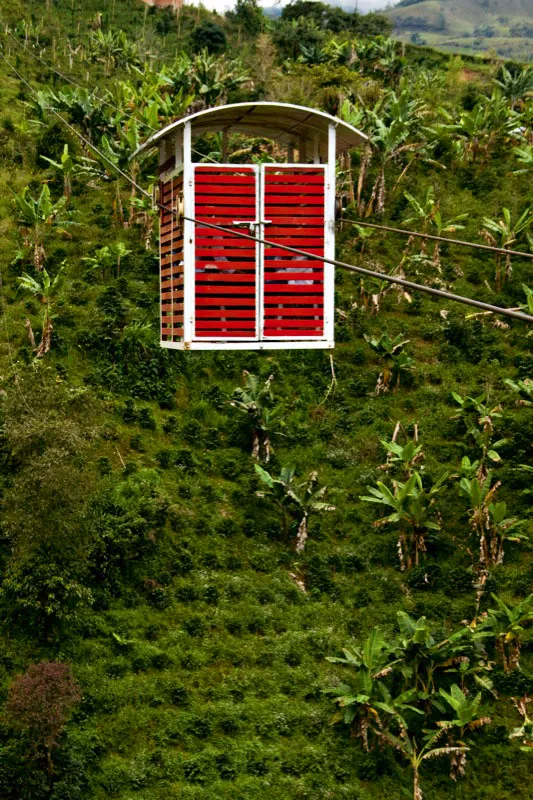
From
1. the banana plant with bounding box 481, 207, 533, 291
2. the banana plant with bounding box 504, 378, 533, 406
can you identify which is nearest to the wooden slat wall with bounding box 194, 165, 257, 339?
the banana plant with bounding box 504, 378, 533, 406

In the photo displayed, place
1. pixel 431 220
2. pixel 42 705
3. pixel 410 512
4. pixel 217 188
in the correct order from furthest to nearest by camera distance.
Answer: pixel 431 220 < pixel 410 512 < pixel 42 705 < pixel 217 188

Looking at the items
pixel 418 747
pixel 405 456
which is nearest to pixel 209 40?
pixel 405 456

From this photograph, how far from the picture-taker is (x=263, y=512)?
18906mm

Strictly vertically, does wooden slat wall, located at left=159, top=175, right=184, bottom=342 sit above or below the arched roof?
below

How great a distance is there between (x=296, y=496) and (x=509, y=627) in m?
4.49

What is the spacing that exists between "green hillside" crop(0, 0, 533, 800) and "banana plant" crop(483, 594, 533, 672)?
65 millimetres

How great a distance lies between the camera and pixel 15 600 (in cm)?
1573

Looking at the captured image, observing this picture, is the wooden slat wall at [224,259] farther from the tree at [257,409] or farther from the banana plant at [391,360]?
the banana plant at [391,360]

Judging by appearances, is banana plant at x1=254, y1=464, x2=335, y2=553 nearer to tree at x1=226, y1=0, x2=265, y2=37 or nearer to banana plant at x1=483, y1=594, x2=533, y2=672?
banana plant at x1=483, y1=594, x2=533, y2=672

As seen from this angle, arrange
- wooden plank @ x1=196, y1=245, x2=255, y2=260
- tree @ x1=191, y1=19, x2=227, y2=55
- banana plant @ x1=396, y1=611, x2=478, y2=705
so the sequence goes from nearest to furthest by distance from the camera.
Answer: wooden plank @ x1=196, y1=245, x2=255, y2=260 < banana plant @ x1=396, y1=611, x2=478, y2=705 < tree @ x1=191, y1=19, x2=227, y2=55

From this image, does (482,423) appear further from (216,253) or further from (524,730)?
Answer: (216,253)

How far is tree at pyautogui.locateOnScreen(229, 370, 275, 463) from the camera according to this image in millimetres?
19203

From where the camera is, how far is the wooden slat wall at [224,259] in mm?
8516

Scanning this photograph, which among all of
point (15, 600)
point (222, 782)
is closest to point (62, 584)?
point (15, 600)
